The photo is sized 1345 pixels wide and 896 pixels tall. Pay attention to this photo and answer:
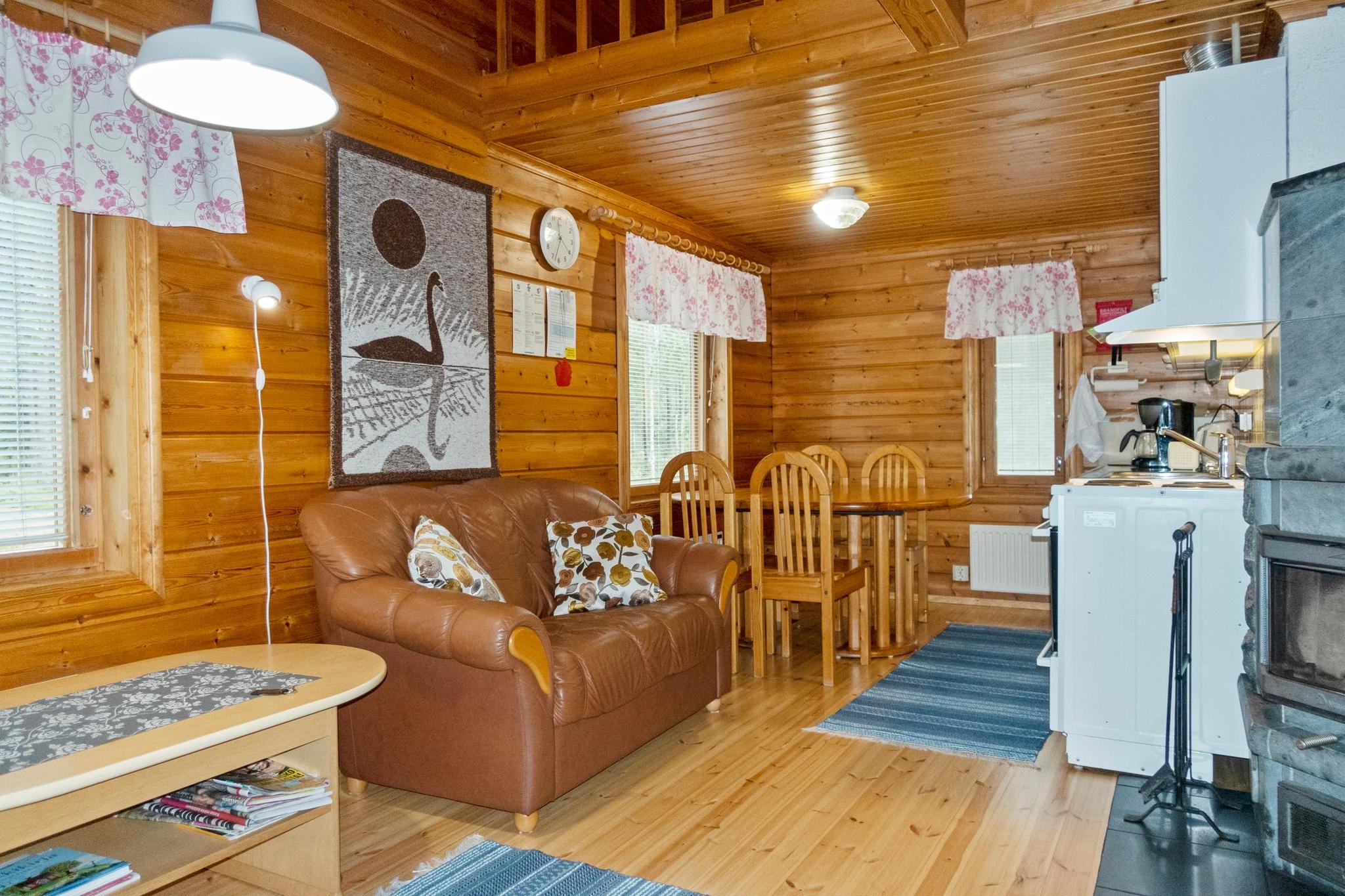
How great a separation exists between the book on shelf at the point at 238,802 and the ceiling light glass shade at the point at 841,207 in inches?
136

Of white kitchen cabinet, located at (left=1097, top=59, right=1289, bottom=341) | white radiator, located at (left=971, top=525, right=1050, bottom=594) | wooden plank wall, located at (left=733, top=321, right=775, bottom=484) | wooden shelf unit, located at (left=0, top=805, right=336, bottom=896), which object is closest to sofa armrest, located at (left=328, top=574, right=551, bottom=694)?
wooden shelf unit, located at (left=0, top=805, right=336, bottom=896)

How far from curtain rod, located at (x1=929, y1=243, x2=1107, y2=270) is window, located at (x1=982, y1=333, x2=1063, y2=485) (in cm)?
48

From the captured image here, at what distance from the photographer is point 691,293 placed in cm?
515

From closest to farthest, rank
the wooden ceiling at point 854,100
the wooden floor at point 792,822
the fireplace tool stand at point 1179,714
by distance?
the wooden floor at point 792,822 → the fireplace tool stand at point 1179,714 → the wooden ceiling at point 854,100

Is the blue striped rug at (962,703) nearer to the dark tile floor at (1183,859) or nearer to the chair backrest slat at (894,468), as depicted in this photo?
the dark tile floor at (1183,859)

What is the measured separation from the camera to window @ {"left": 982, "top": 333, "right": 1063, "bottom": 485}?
219 inches

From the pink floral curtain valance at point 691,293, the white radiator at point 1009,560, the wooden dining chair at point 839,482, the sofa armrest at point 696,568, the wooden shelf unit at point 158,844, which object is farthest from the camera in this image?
the white radiator at point 1009,560

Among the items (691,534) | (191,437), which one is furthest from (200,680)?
(691,534)

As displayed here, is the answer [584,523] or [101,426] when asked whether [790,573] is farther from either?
[101,426]

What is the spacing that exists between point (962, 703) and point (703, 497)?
1.41 m

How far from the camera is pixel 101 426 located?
8.13ft

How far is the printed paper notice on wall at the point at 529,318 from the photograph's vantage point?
388 centimetres

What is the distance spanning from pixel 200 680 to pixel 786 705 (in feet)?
7.35

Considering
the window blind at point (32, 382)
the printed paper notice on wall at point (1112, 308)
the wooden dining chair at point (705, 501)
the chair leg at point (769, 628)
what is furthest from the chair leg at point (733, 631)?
the printed paper notice on wall at point (1112, 308)
